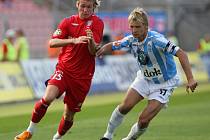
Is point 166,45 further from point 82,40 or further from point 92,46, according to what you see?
point 82,40

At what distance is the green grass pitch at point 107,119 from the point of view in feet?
46.3

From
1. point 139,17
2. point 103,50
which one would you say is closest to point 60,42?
point 103,50

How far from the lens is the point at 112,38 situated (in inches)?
1421

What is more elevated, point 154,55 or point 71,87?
point 154,55

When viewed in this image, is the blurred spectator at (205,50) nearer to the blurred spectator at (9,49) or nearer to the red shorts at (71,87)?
the blurred spectator at (9,49)

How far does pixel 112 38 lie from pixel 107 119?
1856 centimetres

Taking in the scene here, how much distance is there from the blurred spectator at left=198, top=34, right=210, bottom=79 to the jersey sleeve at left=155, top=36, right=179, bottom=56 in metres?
21.6

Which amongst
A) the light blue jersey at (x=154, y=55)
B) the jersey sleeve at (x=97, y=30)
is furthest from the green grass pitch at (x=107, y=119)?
the jersey sleeve at (x=97, y=30)

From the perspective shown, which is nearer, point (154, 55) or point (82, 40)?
point (82, 40)

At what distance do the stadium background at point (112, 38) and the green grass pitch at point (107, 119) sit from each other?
4 cm

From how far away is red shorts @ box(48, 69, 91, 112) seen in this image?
11992 mm

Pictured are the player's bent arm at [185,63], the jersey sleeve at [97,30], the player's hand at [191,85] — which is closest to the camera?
the player's hand at [191,85]

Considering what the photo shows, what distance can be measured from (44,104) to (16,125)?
16.5 feet

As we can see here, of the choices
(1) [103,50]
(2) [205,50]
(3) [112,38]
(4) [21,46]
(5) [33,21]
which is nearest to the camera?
(1) [103,50]
